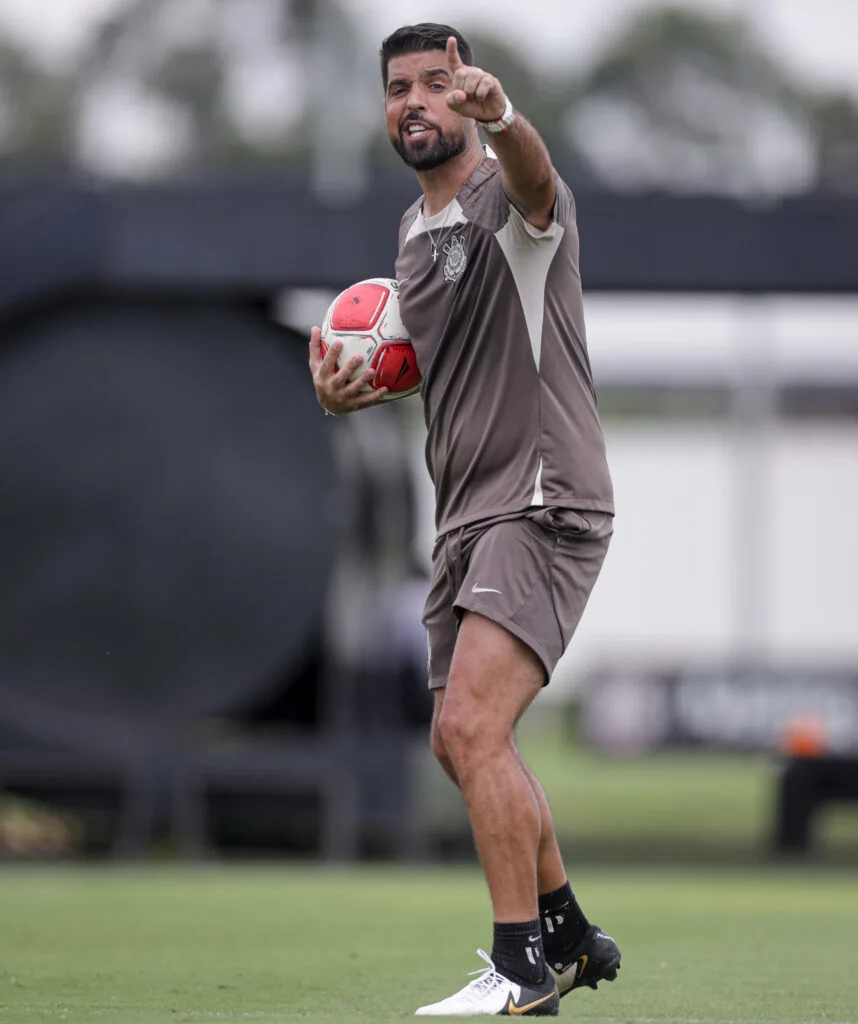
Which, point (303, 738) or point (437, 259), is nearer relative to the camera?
point (437, 259)

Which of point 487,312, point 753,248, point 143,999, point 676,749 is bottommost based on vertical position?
point 143,999

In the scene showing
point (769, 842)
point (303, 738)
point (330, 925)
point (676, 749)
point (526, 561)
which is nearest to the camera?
A: point (526, 561)

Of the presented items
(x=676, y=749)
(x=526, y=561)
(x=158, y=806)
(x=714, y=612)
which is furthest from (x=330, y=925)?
(x=714, y=612)

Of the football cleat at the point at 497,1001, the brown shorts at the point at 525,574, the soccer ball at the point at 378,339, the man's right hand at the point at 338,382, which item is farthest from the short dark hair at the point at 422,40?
the football cleat at the point at 497,1001

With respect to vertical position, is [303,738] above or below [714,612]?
below

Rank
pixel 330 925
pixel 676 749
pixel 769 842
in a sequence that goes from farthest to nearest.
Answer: pixel 769 842
pixel 676 749
pixel 330 925

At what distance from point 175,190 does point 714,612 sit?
21.8 metres

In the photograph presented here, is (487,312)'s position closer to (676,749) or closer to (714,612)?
(676,749)

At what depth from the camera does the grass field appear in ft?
17.4

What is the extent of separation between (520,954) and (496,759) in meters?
0.52

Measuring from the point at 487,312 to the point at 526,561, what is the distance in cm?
72

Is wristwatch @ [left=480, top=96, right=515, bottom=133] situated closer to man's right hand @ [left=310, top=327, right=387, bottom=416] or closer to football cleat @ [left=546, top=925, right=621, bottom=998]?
man's right hand @ [left=310, top=327, right=387, bottom=416]

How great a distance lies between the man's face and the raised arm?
7.5 inches

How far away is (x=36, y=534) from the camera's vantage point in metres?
12.0
